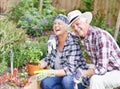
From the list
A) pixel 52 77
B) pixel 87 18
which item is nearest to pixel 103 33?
pixel 87 18

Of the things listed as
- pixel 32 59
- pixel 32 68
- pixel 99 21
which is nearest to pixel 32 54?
pixel 32 59

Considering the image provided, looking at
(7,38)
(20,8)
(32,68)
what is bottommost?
(32,68)

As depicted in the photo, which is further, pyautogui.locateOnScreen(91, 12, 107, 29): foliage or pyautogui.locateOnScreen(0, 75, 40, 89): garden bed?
pyautogui.locateOnScreen(91, 12, 107, 29): foliage

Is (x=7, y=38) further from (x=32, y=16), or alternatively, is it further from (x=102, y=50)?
(x=32, y=16)

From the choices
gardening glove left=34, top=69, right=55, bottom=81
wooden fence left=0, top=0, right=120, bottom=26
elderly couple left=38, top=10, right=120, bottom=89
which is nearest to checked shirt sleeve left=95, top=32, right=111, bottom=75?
elderly couple left=38, top=10, right=120, bottom=89

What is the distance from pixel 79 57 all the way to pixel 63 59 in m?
0.23

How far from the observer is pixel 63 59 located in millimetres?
5629

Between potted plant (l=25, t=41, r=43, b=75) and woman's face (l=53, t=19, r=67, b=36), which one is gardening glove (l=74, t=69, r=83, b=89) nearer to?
woman's face (l=53, t=19, r=67, b=36)

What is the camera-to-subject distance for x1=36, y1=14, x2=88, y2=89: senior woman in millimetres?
5465

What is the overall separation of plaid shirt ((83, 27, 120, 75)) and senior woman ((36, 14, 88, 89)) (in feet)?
1.31

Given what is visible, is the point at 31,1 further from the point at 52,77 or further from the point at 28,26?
the point at 52,77

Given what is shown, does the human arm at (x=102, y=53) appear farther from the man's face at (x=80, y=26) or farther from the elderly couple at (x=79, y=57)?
the man's face at (x=80, y=26)

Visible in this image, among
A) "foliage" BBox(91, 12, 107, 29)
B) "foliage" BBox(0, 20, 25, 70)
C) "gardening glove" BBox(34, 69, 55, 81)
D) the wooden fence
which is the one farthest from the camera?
the wooden fence

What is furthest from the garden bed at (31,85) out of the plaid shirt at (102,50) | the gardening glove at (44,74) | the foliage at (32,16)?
the foliage at (32,16)
